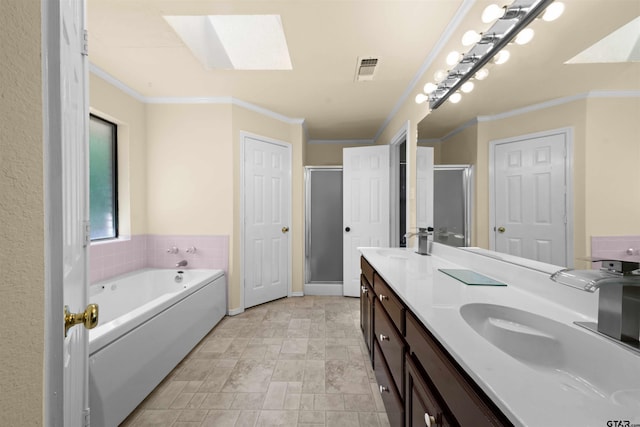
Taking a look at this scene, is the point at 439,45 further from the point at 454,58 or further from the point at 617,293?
the point at 617,293

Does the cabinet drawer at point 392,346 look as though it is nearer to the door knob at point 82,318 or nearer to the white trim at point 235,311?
the door knob at point 82,318

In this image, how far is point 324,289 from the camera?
3779mm

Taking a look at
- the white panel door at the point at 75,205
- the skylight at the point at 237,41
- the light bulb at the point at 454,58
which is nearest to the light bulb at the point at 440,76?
the light bulb at the point at 454,58

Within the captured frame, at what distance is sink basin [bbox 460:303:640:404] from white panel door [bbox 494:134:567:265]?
35cm

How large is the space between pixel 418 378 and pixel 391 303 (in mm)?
416

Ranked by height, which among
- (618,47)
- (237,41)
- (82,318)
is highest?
(237,41)

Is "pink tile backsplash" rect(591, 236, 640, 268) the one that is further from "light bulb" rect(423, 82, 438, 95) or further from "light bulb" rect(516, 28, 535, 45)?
"light bulb" rect(423, 82, 438, 95)

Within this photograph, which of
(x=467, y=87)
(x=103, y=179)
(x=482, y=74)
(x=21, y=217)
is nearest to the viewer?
(x=21, y=217)

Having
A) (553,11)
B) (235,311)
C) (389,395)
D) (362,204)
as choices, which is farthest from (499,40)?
(235,311)

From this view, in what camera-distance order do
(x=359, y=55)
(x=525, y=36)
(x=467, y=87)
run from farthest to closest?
(x=359, y=55)
(x=467, y=87)
(x=525, y=36)

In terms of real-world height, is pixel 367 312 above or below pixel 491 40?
below

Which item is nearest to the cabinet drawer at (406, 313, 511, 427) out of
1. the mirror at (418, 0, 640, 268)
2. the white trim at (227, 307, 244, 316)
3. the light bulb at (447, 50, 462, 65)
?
the mirror at (418, 0, 640, 268)

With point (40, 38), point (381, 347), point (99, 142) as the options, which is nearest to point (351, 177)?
point (381, 347)

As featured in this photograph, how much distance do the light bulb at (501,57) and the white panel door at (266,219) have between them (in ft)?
8.31
